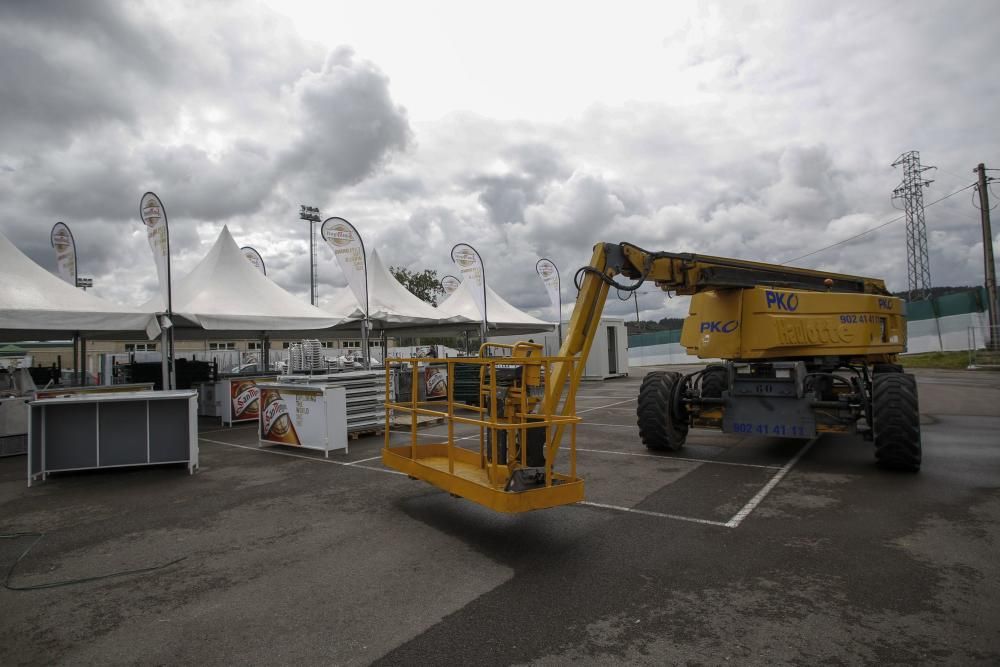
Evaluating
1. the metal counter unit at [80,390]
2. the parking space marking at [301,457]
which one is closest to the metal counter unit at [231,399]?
the parking space marking at [301,457]

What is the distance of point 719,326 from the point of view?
867 centimetres

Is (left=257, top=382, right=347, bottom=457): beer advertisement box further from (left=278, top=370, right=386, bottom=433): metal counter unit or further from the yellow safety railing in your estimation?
the yellow safety railing

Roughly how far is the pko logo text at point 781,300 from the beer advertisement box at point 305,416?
23.3ft

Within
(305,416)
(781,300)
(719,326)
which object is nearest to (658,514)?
(719,326)

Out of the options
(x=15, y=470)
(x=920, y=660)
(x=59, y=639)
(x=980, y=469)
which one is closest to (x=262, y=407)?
(x=15, y=470)

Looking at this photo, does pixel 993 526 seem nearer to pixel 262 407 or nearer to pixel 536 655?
pixel 536 655

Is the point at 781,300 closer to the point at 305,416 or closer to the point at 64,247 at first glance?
the point at 305,416

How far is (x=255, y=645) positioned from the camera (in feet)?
11.2

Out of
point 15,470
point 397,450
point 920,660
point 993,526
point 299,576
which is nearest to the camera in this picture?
point 920,660

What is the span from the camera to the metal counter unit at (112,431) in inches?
323

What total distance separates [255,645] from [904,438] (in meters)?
7.59

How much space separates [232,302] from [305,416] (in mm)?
6151

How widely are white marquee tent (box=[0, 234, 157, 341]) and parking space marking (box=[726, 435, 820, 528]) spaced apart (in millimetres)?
11392

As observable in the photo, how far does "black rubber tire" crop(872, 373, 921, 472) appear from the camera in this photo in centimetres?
709
